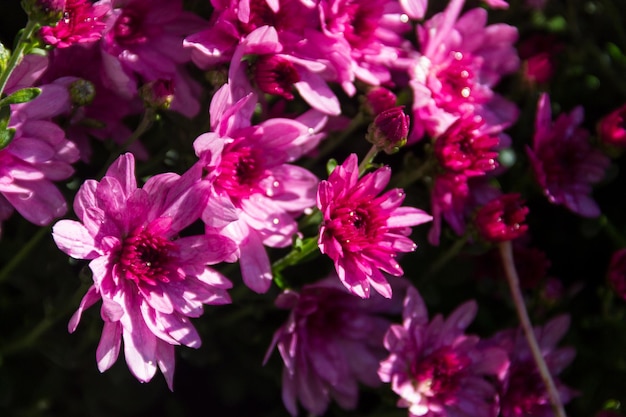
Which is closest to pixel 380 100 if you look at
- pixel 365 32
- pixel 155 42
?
pixel 365 32

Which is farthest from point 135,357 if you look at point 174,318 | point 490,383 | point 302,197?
point 490,383

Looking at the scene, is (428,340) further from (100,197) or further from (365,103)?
(100,197)

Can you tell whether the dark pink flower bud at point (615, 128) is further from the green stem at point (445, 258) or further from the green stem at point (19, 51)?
the green stem at point (19, 51)

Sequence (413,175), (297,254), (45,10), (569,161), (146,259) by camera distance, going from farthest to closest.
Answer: (569,161) → (413,175) → (297,254) → (146,259) → (45,10)

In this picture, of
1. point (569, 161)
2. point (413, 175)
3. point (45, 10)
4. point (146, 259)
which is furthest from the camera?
point (569, 161)

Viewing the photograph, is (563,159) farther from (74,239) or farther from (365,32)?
(74,239)

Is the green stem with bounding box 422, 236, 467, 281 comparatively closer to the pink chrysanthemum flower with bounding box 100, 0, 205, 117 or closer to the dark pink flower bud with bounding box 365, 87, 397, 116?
the dark pink flower bud with bounding box 365, 87, 397, 116
